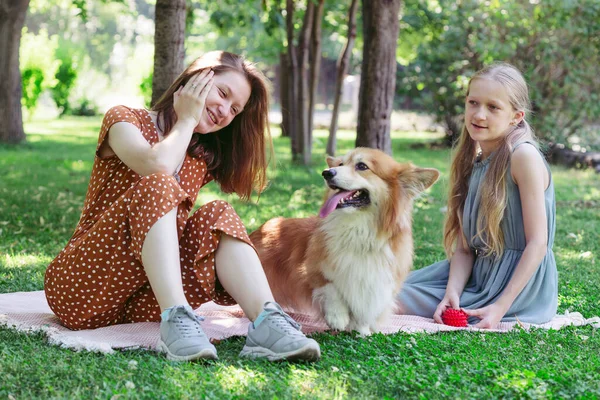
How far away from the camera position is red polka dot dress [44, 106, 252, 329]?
9.11ft

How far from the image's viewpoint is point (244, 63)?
10.7 feet

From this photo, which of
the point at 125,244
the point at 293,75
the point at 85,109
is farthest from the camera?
the point at 85,109

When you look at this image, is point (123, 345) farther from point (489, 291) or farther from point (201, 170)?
point (489, 291)

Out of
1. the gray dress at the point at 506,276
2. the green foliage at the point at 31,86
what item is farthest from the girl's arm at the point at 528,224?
the green foliage at the point at 31,86

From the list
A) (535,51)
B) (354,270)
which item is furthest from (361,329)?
(535,51)

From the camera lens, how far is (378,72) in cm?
636

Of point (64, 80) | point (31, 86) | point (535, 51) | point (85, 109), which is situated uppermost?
point (535, 51)

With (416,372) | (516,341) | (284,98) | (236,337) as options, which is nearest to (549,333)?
(516,341)

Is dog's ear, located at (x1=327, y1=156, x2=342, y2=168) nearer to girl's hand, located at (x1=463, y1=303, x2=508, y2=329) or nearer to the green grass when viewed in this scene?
the green grass

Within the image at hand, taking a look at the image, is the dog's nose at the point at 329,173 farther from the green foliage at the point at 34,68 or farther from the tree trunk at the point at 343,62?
the green foliage at the point at 34,68

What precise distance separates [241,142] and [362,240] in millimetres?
743

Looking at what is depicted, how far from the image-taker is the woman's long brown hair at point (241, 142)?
326 centimetres

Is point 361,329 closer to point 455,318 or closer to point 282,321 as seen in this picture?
point 455,318

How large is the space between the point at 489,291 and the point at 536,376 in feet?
3.91
